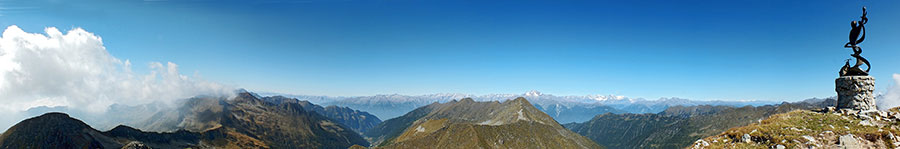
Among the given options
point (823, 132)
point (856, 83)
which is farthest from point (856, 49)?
point (823, 132)

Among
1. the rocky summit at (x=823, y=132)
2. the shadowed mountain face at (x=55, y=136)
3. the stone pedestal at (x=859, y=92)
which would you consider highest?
the stone pedestal at (x=859, y=92)

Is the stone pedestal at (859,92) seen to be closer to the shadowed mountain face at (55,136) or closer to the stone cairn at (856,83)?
the stone cairn at (856,83)

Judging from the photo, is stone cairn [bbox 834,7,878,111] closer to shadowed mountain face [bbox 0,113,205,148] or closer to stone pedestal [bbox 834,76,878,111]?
stone pedestal [bbox 834,76,878,111]

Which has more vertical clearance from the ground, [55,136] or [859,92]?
→ [859,92]

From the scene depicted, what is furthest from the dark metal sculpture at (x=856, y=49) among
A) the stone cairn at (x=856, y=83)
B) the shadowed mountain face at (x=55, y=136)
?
the shadowed mountain face at (x=55, y=136)

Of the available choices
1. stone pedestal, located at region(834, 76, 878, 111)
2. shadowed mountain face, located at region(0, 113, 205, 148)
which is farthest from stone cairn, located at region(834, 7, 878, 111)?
shadowed mountain face, located at region(0, 113, 205, 148)

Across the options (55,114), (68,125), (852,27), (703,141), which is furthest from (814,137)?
(55,114)

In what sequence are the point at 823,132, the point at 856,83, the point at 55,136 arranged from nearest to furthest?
the point at 823,132 < the point at 856,83 < the point at 55,136

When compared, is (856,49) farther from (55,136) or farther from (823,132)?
(55,136)
